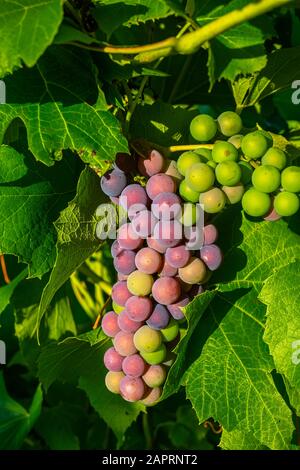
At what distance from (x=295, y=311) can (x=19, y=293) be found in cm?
53

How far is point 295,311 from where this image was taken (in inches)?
39.4

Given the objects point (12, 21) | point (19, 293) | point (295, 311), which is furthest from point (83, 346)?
point (12, 21)

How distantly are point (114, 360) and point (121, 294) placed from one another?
108 millimetres

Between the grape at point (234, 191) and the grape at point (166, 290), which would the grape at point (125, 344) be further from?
the grape at point (234, 191)

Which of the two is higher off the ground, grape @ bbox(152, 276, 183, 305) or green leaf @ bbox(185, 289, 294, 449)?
grape @ bbox(152, 276, 183, 305)

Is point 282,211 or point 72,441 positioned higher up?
point 282,211

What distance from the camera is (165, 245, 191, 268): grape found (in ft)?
3.09

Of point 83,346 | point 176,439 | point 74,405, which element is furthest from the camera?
point 74,405

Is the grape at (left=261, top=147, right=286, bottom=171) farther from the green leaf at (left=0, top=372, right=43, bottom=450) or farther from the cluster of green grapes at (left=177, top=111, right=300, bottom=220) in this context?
the green leaf at (left=0, top=372, right=43, bottom=450)

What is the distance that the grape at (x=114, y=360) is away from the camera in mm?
1037

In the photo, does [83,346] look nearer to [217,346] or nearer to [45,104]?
[217,346]

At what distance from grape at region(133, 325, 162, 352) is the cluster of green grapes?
190mm

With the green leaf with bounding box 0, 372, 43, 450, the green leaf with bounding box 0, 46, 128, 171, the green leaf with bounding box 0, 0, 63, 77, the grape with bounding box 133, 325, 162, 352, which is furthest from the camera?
the green leaf with bounding box 0, 372, 43, 450

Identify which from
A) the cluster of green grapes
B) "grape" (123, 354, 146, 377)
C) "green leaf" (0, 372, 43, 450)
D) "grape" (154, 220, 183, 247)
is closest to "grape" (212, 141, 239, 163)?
the cluster of green grapes
